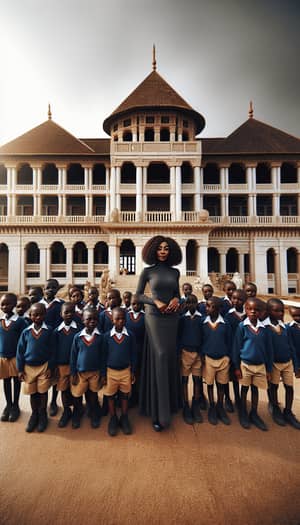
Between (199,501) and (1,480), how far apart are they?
195 centimetres

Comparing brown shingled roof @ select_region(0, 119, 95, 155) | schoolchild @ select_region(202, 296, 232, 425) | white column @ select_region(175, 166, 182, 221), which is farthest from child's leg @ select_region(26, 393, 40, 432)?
brown shingled roof @ select_region(0, 119, 95, 155)

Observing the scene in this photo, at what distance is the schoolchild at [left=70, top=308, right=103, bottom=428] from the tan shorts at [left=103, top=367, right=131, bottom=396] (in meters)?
0.17

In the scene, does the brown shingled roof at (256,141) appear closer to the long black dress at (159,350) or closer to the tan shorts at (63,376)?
the long black dress at (159,350)

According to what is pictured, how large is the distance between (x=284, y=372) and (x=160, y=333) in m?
1.88

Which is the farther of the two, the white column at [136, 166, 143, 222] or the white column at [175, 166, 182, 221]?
the white column at [136, 166, 143, 222]

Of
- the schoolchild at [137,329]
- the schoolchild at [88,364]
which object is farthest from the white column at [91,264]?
the schoolchild at [88,364]

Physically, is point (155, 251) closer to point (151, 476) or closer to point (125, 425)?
point (125, 425)

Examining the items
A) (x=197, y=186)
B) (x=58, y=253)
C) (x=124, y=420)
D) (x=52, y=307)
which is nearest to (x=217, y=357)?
(x=124, y=420)

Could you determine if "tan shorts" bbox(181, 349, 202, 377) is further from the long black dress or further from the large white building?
the large white building

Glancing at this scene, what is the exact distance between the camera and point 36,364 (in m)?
3.19

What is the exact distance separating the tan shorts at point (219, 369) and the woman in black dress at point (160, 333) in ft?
1.52

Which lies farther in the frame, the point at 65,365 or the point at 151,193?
the point at 151,193

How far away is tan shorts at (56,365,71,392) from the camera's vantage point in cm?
336

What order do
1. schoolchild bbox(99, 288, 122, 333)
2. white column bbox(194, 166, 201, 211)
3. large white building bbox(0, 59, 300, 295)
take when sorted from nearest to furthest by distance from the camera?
schoolchild bbox(99, 288, 122, 333)
white column bbox(194, 166, 201, 211)
large white building bbox(0, 59, 300, 295)
